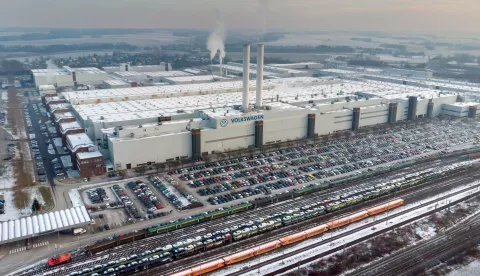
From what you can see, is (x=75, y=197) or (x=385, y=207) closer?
(x=385, y=207)

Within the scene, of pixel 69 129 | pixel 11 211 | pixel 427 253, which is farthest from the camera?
pixel 69 129

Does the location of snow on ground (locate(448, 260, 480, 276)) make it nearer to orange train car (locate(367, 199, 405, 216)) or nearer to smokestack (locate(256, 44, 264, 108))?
orange train car (locate(367, 199, 405, 216))

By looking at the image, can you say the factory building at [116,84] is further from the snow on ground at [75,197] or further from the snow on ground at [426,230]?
the snow on ground at [426,230]

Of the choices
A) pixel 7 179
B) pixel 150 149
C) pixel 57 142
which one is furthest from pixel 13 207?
pixel 57 142

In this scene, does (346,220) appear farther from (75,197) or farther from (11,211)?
(11,211)

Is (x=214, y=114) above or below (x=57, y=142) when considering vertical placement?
above

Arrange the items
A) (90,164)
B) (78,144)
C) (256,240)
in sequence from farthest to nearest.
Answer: (78,144) → (90,164) → (256,240)
